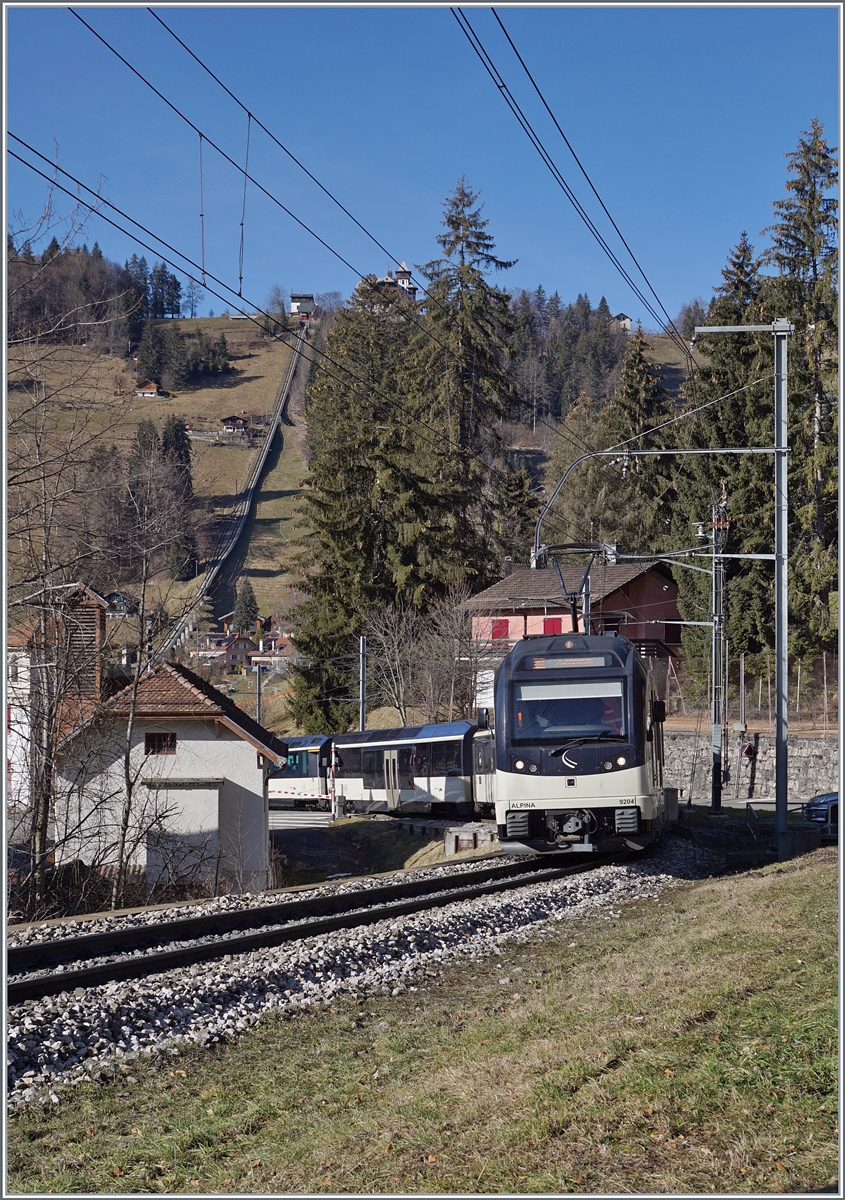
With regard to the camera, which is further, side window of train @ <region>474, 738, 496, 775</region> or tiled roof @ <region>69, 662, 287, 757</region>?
side window of train @ <region>474, 738, 496, 775</region>

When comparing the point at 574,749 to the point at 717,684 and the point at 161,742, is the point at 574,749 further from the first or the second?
the point at 717,684

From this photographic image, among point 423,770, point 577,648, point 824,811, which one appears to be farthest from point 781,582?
point 423,770

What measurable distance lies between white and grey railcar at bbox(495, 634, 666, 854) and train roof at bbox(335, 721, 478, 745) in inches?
711

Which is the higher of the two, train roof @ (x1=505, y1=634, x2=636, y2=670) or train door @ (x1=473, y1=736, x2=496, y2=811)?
train roof @ (x1=505, y1=634, x2=636, y2=670)

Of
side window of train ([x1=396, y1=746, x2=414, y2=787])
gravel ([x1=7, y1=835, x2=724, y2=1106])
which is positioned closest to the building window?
side window of train ([x1=396, y1=746, x2=414, y2=787])

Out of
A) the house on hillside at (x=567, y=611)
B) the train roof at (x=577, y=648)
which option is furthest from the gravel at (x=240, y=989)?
the house on hillside at (x=567, y=611)

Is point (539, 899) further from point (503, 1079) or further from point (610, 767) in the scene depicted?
point (503, 1079)

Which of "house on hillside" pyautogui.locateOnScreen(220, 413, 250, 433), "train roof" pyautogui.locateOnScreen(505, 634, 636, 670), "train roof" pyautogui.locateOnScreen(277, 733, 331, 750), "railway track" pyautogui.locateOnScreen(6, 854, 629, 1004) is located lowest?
"train roof" pyautogui.locateOnScreen(277, 733, 331, 750)

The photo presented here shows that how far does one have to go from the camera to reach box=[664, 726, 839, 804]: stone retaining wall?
40250 millimetres

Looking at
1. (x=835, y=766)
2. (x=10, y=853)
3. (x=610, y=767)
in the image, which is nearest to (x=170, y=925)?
(x=610, y=767)

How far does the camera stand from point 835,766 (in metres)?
39.0

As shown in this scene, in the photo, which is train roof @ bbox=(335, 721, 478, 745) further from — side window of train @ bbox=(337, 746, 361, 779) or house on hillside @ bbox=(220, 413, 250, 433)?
house on hillside @ bbox=(220, 413, 250, 433)

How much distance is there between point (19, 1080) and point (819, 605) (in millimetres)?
44314

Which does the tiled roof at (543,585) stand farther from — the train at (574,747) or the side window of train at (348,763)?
the train at (574,747)
